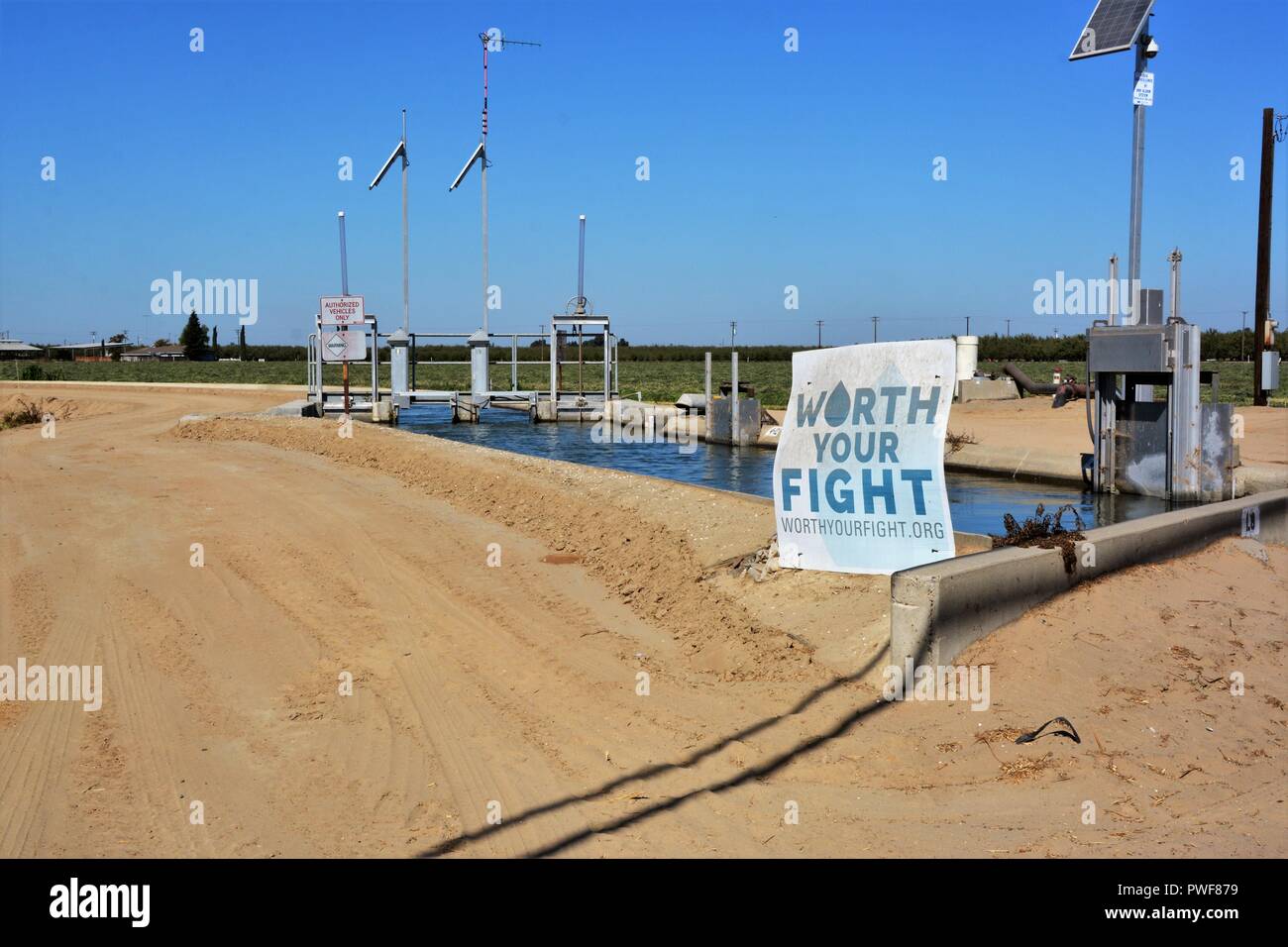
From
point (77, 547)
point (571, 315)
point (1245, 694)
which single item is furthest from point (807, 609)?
point (571, 315)

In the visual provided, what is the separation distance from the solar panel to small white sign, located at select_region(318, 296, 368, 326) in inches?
797

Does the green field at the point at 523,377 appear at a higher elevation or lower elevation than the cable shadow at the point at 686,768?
higher

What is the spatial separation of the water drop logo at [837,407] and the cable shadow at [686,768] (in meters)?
1.99

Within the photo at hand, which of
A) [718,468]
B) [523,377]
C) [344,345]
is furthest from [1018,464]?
[523,377]

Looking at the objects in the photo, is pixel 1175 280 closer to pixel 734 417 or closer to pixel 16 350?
pixel 734 417

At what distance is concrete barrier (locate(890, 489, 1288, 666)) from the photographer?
6625mm

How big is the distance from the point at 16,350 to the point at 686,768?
145356mm

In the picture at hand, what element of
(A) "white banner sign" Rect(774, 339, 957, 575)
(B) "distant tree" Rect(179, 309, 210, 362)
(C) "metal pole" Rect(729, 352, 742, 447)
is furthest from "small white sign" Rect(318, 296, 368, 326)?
(B) "distant tree" Rect(179, 309, 210, 362)

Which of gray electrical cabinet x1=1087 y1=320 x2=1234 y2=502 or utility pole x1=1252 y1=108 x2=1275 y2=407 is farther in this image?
utility pole x1=1252 y1=108 x2=1275 y2=407

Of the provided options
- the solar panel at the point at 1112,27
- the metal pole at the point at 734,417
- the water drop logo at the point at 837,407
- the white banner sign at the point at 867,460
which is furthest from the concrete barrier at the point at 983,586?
the metal pole at the point at 734,417

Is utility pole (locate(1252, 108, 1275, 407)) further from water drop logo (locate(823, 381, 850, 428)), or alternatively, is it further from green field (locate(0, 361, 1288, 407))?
water drop logo (locate(823, 381, 850, 428))

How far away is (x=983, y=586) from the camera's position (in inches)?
272

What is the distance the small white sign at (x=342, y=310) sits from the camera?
30.4 m

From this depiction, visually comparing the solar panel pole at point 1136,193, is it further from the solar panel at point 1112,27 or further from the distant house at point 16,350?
the distant house at point 16,350
